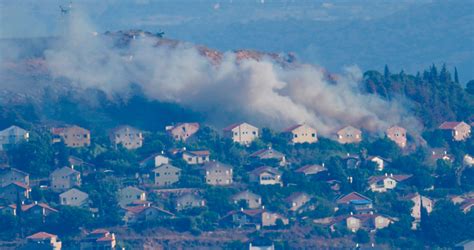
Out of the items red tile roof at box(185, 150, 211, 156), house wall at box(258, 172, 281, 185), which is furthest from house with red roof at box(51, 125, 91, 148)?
house wall at box(258, 172, 281, 185)

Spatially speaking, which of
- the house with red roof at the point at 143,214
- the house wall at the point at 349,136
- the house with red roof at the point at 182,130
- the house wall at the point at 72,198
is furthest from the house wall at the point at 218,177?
the house wall at the point at 349,136

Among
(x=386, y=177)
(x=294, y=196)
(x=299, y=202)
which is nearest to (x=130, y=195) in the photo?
(x=294, y=196)

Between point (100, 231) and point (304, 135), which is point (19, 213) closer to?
point (100, 231)

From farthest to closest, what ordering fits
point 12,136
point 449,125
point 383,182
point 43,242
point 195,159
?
1. point 449,125
2. point 12,136
3. point 195,159
4. point 383,182
5. point 43,242

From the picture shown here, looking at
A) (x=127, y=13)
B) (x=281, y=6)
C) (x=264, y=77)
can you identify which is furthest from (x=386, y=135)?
(x=281, y=6)

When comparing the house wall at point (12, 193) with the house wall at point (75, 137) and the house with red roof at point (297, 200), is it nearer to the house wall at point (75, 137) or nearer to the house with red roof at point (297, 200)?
the house wall at point (75, 137)

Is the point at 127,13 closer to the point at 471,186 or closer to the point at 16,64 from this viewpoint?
the point at 16,64

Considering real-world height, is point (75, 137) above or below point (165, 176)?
above
